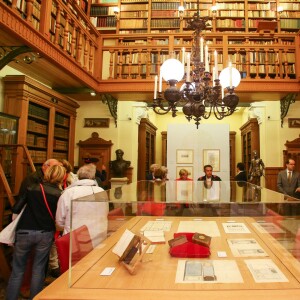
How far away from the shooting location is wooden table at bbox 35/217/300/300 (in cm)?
129

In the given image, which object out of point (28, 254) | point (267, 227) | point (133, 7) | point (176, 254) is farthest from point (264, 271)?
point (133, 7)

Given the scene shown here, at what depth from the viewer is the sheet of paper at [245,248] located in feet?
5.82

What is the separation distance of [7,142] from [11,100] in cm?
74

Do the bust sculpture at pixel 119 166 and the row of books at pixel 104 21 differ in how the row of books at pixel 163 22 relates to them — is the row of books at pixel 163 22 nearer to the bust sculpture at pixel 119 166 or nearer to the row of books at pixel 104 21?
the row of books at pixel 104 21

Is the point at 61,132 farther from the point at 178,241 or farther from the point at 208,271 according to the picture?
the point at 208,271

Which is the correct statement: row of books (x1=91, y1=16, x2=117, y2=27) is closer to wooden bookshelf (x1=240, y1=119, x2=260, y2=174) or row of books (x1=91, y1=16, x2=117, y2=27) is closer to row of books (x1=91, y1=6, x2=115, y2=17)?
row of books (x1=91, y1=6, x2=115, y2=17)

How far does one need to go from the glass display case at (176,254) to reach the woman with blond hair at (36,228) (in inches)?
24.2

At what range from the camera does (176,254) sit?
5.83 feet

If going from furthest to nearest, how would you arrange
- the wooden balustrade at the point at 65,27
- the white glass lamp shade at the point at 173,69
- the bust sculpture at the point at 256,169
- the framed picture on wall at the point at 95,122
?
the framed picture on wall at the point at 95,122, the bust sculpture at the point at 256,169, the wooden balustrade at the point at 65,27, the white glass lamp shade at the point at 173,69

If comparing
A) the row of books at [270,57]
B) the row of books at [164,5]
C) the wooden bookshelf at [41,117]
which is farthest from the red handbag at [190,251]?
the row of books at [164,5]

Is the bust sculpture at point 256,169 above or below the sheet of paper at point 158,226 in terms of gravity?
above

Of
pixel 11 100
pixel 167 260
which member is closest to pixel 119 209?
pixel 167 260

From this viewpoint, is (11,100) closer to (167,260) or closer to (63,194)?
(63,194)

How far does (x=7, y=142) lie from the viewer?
13.8 feet
